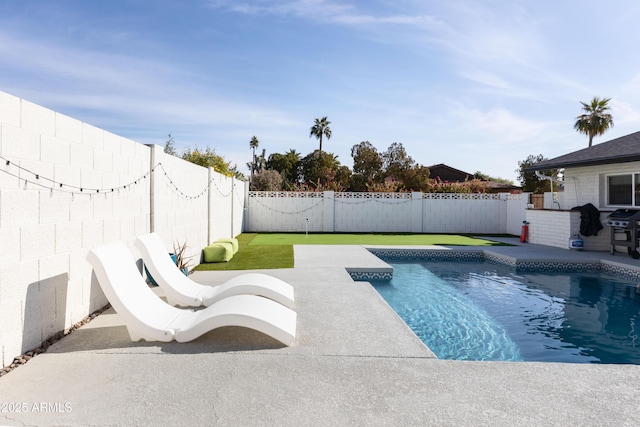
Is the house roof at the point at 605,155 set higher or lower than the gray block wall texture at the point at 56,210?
higher

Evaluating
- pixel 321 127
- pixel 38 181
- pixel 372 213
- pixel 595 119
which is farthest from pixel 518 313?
pixel 321 127

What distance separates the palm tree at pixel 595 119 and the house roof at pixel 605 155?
73.5 ft

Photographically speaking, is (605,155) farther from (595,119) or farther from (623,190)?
(595,119)

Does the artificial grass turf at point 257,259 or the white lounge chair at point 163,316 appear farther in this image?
the artificial grass turf at point 257,259

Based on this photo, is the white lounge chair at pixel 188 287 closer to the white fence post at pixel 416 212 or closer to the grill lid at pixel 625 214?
the grill lid at pixel 625 214

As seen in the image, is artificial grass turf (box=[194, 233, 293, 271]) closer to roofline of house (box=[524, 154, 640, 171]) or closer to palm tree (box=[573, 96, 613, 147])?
roofline of house (box=[524, 154, 640, 171])

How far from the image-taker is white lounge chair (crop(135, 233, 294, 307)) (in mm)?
5555

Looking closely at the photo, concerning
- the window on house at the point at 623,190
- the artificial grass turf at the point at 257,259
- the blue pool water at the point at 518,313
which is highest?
the window on house at the point at 623,190

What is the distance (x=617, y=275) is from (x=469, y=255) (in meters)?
3.73

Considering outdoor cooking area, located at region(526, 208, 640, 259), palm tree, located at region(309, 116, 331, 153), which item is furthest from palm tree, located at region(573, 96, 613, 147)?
palm tree, located at region(309, 116, 331, 153)

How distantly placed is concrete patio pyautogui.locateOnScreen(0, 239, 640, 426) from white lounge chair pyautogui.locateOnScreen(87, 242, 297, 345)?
5.4 inches

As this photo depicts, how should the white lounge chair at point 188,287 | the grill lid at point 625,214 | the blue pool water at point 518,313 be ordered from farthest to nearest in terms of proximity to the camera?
the grill lid at point 625,214
the white lounge chair at point 188,287
the blue pool water at point 518,313

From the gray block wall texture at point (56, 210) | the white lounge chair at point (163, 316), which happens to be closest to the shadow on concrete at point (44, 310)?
the gray block wall texture at point (56, 210)

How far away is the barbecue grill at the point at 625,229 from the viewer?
38.0ft
